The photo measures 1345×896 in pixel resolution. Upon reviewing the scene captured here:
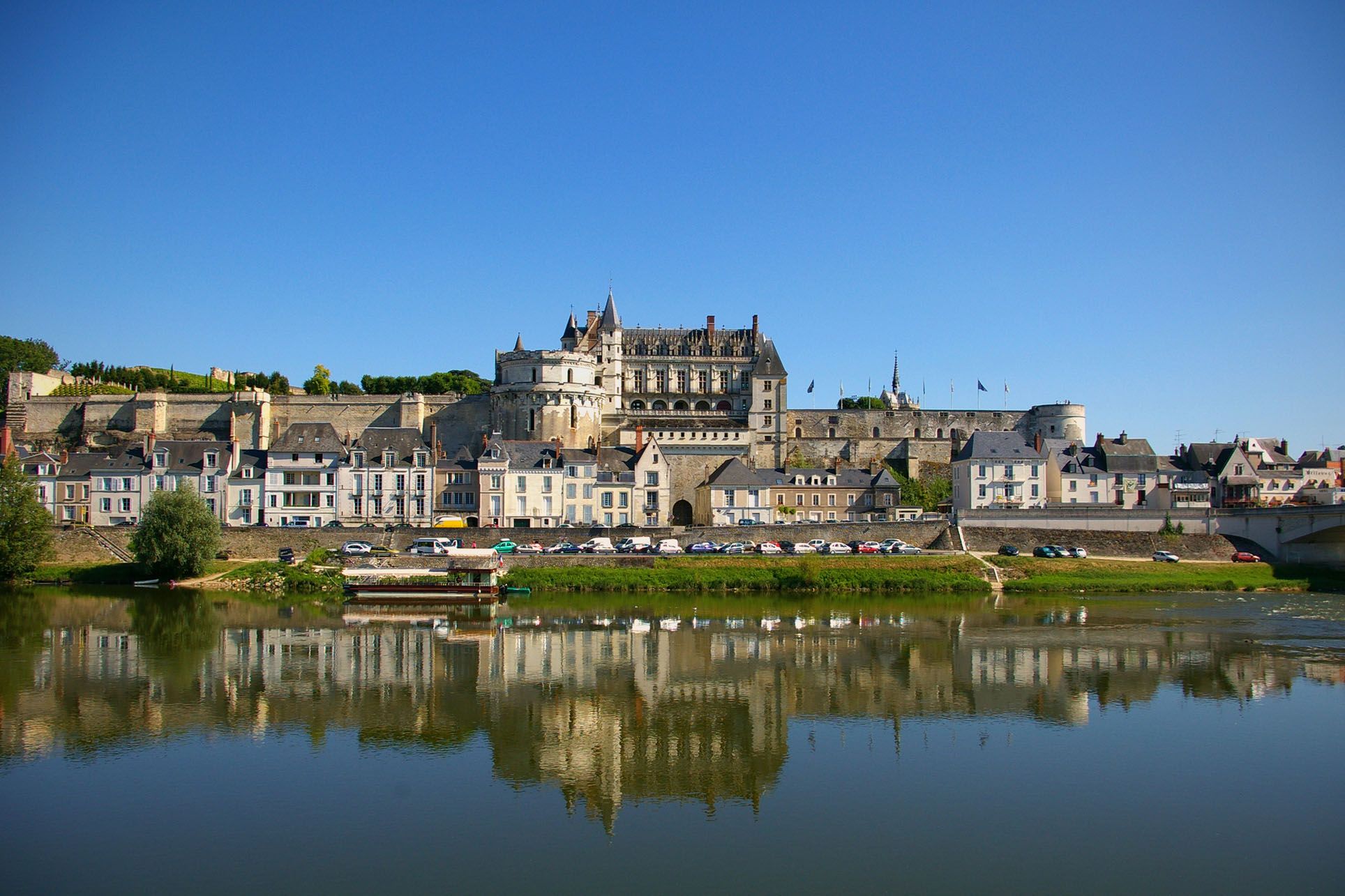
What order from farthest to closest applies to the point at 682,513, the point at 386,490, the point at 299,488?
1. the point at 682,513
2. the point at 386,490
3. the point at 299,488

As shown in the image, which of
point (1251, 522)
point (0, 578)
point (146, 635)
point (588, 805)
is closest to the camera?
point (588, 805)

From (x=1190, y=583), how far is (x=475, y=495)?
26422mm


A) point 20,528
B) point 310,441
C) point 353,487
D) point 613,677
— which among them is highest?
point 310,441

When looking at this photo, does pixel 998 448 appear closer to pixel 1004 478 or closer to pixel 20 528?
pixel 1004 478

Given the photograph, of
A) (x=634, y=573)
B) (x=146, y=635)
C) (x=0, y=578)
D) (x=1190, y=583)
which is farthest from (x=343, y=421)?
(x=1190, y=583)

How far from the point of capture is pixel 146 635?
26219 mm

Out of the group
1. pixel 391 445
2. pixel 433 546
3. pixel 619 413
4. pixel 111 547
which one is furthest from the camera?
pixel 619 413

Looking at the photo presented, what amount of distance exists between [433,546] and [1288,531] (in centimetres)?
3163

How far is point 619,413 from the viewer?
56156 millimetres

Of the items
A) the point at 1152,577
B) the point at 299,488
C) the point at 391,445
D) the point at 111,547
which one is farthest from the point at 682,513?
the point at 111,547

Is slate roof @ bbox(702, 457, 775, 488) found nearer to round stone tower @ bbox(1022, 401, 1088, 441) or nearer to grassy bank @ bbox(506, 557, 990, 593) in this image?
grassy bank @ bbox(506, 557, 990, 593)

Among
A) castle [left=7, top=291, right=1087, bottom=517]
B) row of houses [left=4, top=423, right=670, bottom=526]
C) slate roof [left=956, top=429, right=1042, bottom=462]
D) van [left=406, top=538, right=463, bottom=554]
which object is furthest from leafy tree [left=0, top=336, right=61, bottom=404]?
slate roof [left=956, top=429, right=1042, bottom=462]

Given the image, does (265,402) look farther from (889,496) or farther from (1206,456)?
(1206,456)

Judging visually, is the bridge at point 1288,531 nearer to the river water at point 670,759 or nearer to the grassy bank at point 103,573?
the river water at point 670,759
